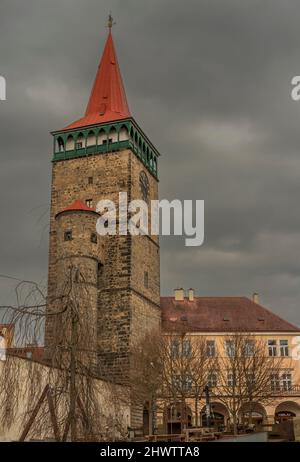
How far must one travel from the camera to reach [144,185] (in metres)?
41.8

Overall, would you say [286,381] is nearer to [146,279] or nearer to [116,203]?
[146,279]

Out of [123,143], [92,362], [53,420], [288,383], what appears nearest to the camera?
[53,420]

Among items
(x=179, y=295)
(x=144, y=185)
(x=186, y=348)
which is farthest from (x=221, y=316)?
(x=144, y=185)

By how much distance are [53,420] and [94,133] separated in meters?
33.0

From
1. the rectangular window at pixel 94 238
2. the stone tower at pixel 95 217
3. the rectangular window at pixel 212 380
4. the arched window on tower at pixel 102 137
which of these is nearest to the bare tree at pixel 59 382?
the stone tower at pixel 95 217

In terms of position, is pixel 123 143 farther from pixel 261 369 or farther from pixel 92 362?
pixel 92 362

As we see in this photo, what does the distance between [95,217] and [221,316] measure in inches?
621

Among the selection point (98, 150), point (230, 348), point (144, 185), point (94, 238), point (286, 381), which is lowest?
point (286, 381)

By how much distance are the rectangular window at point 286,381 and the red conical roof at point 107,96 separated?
71.9 ft

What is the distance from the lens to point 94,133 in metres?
41.2

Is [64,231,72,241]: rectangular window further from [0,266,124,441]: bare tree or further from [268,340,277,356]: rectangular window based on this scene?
[0,266,124,441]: bare tree

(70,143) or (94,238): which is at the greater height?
(70,143)
